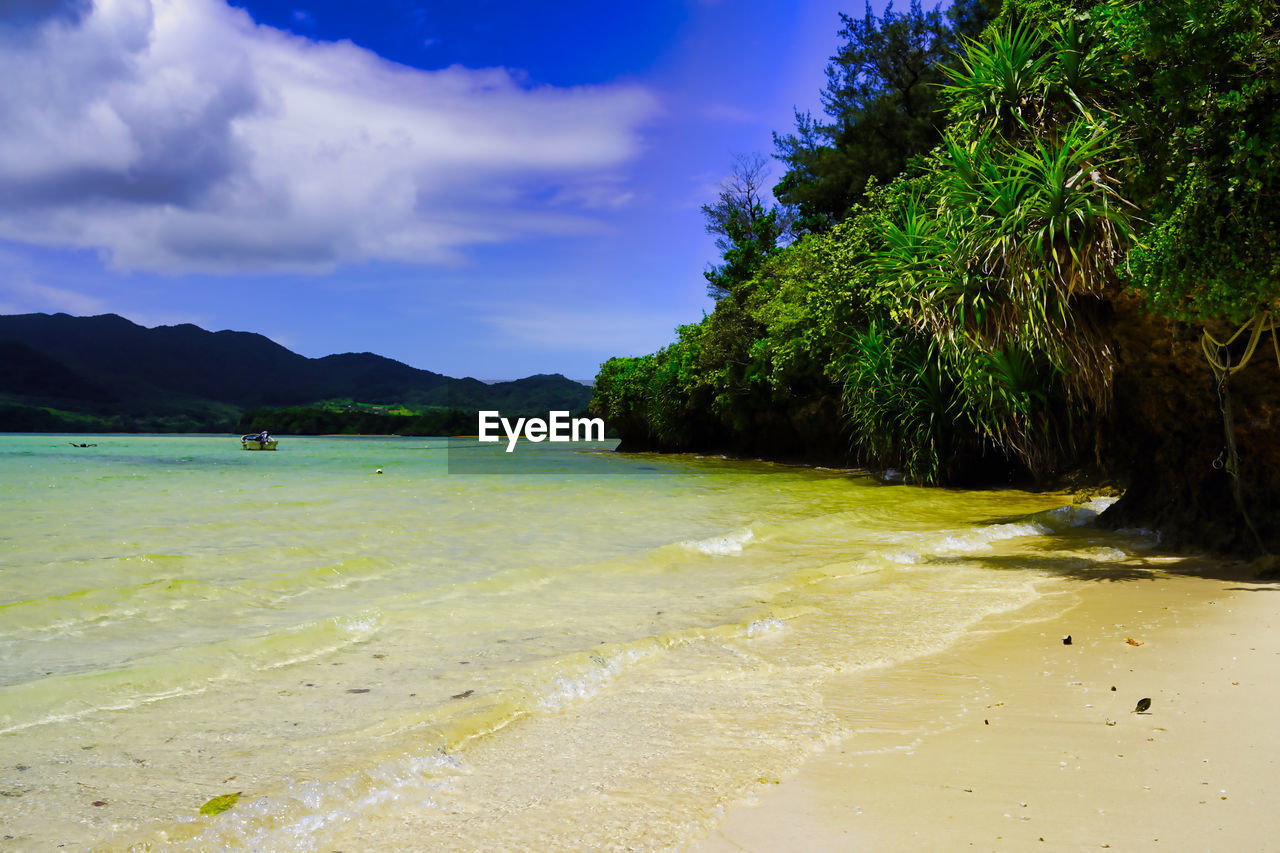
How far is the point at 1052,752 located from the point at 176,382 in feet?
490

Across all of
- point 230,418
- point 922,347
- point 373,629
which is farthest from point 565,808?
point 230,418

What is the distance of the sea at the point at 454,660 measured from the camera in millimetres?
2553

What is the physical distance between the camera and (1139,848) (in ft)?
6.76

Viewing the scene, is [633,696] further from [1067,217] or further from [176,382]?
[176,382]

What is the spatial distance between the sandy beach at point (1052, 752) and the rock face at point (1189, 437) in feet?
9.69

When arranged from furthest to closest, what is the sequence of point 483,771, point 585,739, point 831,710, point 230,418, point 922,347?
point 230,418, point 922,347, point 831,710, point 585,739, point 483,771

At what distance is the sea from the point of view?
2553mm

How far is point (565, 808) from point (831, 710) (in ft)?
4.86

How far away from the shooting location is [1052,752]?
2.80 meters

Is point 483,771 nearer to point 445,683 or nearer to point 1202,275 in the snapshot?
point 445,683

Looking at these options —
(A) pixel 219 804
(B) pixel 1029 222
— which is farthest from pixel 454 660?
(B) pixel 1029 222

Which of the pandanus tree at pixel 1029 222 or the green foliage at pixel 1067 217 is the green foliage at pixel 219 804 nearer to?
the green foliage at pixel 1067 217

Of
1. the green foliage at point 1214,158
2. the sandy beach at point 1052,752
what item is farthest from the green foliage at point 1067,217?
the sandy beach at point 1052,752

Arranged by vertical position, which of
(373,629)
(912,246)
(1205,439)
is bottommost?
(373,629)
